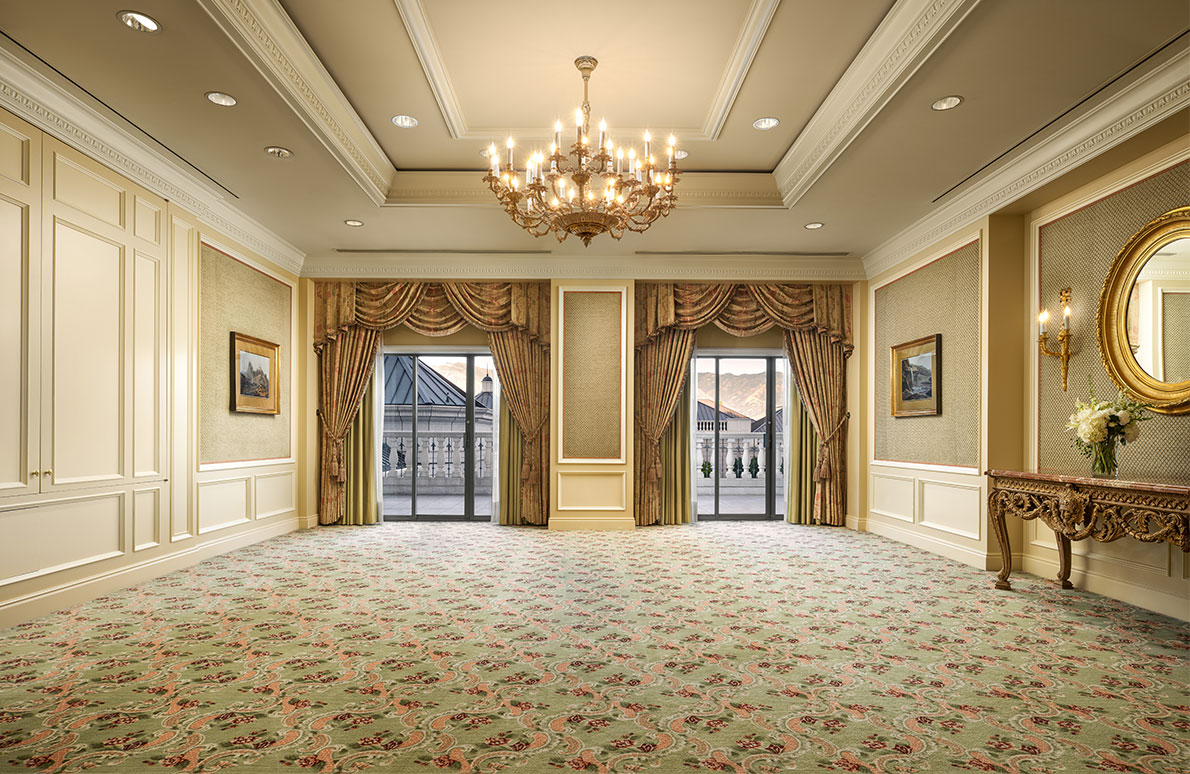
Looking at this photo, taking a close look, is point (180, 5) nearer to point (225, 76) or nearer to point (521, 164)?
point (225, 76)

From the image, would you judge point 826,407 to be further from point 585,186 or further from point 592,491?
point 585,186

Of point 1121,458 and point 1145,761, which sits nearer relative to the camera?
point 1145,761

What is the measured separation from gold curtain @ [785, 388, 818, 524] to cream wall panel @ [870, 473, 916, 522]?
0.78 metres

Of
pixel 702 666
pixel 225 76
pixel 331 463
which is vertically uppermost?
pixel 225 76

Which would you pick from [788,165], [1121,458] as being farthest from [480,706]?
[788,165]

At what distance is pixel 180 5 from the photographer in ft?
11.1

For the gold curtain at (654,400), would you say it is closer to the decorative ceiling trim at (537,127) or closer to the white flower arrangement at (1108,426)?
the decorative ceiling trim at (537,127)

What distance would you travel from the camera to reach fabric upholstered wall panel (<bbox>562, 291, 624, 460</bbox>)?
27.1 feet

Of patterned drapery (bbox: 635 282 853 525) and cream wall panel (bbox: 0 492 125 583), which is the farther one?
patterned drapery (bbox: 635 282 853 525)

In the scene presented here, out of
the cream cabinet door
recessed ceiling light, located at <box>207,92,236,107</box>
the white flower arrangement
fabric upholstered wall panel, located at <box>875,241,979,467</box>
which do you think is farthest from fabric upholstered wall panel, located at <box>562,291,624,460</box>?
the cream cabinet door

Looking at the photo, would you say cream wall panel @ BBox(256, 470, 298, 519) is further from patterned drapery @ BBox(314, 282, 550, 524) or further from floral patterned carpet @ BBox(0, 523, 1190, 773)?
floral patterned carpet @ BBox(0, 523, 1190, 773)

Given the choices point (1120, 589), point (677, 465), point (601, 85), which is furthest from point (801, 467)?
point (601, 85)

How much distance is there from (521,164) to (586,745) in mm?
4843

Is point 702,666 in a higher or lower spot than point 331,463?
lower
